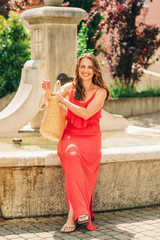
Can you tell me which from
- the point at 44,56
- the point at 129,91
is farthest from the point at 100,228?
the point at 129,91

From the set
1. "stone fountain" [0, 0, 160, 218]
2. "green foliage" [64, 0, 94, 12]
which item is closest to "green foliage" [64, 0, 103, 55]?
"green foliage" [64, 0, 94, 12]

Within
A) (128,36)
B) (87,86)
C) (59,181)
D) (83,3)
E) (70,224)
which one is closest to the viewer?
(70,224)

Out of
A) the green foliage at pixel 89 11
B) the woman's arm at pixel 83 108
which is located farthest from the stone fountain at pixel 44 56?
the green foliage at pixel 89 11

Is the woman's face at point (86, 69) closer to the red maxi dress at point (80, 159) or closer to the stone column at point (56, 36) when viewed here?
the red maxi dress at point (80, 159)

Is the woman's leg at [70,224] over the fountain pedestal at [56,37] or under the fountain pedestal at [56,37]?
under

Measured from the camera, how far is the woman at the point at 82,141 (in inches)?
161

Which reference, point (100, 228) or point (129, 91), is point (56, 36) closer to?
point (100, 228)

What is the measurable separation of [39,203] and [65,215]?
0.30 m

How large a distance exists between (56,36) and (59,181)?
8.00 feet

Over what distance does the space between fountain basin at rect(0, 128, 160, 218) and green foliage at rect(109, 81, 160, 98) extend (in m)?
6.91

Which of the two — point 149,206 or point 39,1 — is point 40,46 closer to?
point 149,206

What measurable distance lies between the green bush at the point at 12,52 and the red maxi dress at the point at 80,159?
7.47 meters

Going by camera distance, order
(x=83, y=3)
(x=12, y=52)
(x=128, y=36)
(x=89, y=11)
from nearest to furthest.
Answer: (x=12, y=52) < (x=128, y=36) < (x=83, y=3) < (x=89, y=11)

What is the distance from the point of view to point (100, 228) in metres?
4.20
